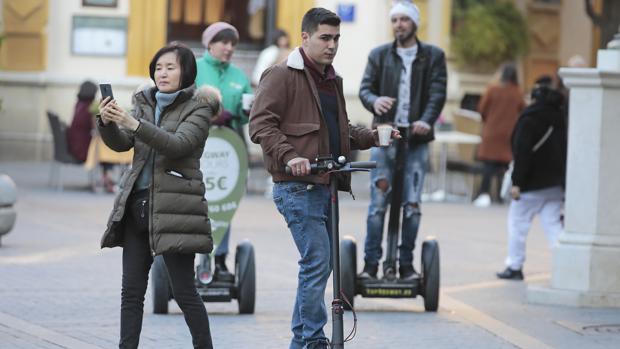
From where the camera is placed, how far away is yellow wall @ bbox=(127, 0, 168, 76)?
22.7 metres

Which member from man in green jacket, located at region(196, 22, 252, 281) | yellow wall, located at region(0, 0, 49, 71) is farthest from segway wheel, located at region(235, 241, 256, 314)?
yellow wall, located at region(0, 0, 49, 71)

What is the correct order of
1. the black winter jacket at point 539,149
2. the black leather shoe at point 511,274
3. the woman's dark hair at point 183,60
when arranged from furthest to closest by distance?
the black leather shoe at point 511,274 < the black winter jacket at point 539,149 < the woman's dark hair at point 183,60

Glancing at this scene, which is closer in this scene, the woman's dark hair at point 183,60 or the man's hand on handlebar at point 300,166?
the man's hand on handlebar at point 300,166

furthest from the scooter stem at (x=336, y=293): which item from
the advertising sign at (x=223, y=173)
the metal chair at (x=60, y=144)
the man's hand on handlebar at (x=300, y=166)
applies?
the metal chair at (x=60, y=144)

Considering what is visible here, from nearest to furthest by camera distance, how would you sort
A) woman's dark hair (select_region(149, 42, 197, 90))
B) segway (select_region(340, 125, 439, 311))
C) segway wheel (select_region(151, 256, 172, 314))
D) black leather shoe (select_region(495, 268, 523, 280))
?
woman's dark hair (select_region(149, 42, 197, 90))
segway wheel (select_region(151, 256, 172, 314))
segway (select_region(340, 125, 439, 311))
black leather shoe (select_region(495, 268, 523, 280))

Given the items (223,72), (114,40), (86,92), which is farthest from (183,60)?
(114,40)

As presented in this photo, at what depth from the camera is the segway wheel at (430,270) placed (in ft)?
31.9

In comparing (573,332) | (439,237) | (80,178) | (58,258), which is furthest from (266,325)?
(80,178)

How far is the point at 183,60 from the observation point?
7223 millimetres

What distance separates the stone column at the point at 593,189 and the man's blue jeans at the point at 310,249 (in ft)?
11.4

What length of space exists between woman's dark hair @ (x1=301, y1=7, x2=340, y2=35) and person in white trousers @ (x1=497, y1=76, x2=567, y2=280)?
486cm

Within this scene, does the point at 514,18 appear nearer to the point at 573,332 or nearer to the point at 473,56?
the point at 473,56

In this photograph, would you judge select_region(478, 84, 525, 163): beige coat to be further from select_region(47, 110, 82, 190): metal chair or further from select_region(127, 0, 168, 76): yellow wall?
select_region(127, 0, 168, 76): yellow wall

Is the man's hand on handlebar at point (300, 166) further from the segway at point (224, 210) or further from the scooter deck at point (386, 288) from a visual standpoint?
the scooter deck at point (386, 288)
